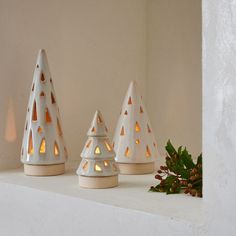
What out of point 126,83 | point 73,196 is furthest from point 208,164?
point 126,83

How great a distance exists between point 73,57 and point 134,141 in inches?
13.4

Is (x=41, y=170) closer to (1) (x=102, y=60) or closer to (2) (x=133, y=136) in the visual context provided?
(2) (x=133, y=136)

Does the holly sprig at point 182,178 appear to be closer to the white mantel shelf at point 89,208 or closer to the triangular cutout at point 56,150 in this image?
the white mantel shelf at point 89,208

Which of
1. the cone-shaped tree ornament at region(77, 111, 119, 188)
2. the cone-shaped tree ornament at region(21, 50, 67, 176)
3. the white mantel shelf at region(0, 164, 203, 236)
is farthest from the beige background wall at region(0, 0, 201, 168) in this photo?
the cone-shaped tree ornament at region(77, 111, 119, 188)

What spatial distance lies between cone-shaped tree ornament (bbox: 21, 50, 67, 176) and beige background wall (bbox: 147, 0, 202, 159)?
0.51 metres

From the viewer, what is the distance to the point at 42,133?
42.9 inches

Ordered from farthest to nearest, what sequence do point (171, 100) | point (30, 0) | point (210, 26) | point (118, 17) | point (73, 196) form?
point (171, 100)
point (118, 17)
point (30, 0)
point (73, 196)
point (210, 26)

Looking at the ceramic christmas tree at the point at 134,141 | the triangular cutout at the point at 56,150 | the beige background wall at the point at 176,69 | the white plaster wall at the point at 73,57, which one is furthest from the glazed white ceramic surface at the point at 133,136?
the beige background wall at the point at 176,69

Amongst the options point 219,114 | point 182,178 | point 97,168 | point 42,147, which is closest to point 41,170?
point 42,147

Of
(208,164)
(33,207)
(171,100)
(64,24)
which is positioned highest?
(64,24)

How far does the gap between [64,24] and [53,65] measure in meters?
0.11

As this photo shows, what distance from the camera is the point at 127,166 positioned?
1.12 meters

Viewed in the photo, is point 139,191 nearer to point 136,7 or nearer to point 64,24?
point 64,24

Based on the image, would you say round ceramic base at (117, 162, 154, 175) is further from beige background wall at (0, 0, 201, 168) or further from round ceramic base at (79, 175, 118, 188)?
beige background wall at (0, 0, 201, 168)
